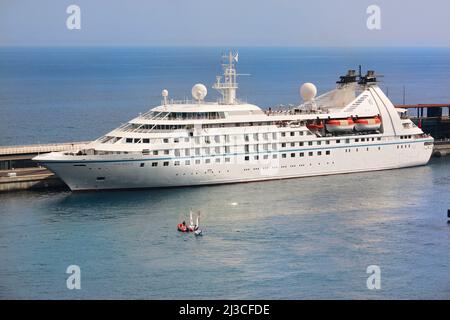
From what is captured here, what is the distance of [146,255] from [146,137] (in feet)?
56.4

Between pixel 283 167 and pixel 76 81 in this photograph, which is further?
pixel 76 81

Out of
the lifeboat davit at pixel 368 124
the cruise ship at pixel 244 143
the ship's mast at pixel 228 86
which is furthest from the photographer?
the lifeboat davit at pixel 368 124

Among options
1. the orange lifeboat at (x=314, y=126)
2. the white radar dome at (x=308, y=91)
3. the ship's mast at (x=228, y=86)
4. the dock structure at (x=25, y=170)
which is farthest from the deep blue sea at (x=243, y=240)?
the white radar dome at (x=308, y=91)

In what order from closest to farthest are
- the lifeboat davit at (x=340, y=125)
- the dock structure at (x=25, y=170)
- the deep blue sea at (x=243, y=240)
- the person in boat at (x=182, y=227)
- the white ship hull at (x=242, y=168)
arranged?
the deep blue sea at (x=243, y=240) < the person in boat at (x=182, y=227) < the white ship hull at (x=242, y=168) < the dock structure at (x=25, y=170) < the lifeboat davit at (x=340, y=125)

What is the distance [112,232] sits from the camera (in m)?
49.9

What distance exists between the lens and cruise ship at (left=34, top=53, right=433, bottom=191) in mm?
61031

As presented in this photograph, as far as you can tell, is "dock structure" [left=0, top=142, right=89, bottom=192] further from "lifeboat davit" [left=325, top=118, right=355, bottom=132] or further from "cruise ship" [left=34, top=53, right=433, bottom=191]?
"lifeboat davit" [left=325, top=118, right=355, bottom=132]

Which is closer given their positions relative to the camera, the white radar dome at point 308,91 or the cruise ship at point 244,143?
the cruise ship at point 244,143

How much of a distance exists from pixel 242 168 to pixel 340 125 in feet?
27.0

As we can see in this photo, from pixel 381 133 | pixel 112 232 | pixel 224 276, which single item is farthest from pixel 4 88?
pixel 224 276

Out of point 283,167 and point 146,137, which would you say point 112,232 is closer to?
point 146,137

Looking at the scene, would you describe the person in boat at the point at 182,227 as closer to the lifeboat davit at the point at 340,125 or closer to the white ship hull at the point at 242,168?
the white ship hull at the point at 242,168

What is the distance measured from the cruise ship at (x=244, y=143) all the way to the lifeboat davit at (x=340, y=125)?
7 centimetres

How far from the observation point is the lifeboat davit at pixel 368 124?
6919 cm
